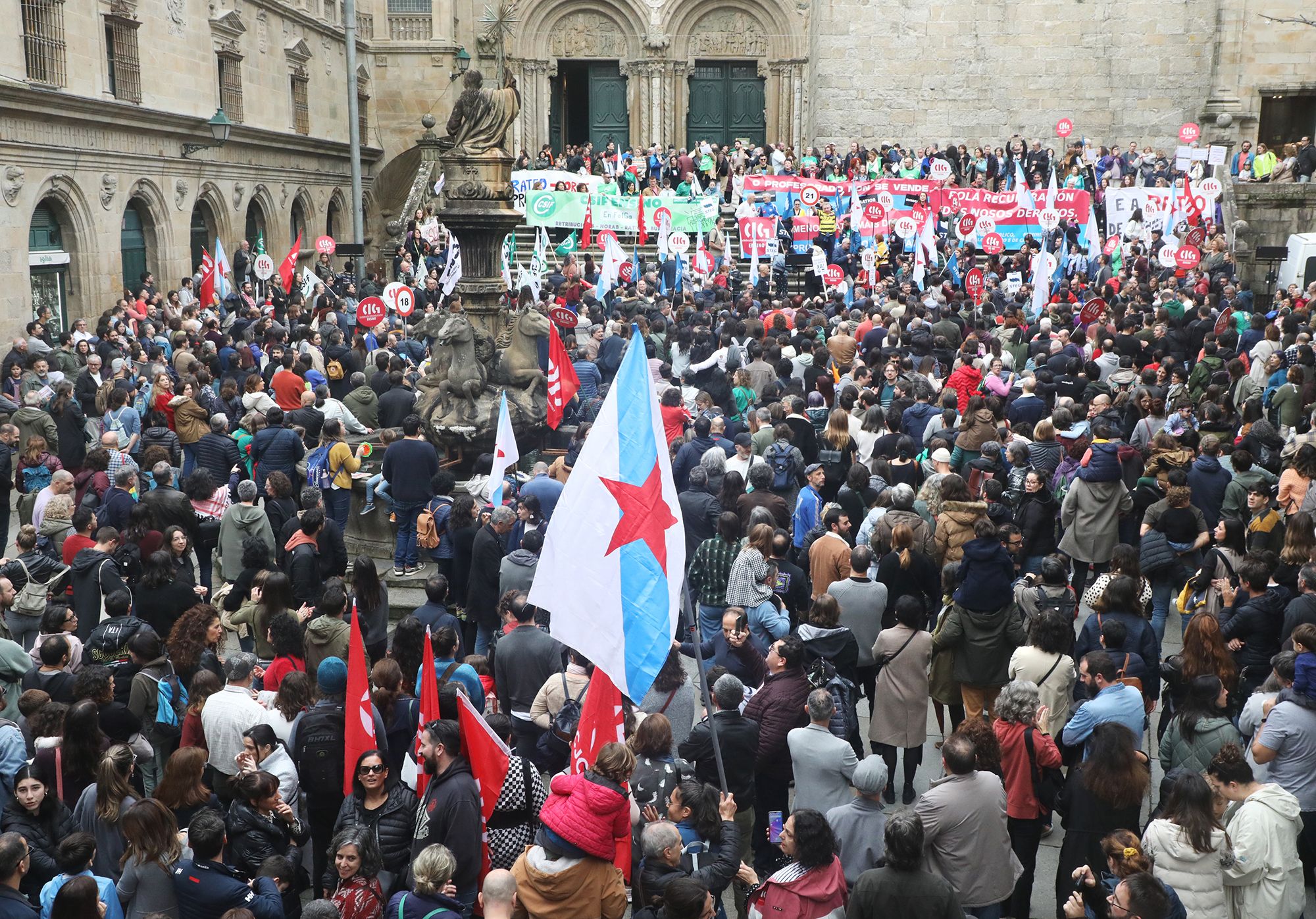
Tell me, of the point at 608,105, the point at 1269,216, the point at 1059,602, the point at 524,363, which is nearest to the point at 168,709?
the point at 1059,602

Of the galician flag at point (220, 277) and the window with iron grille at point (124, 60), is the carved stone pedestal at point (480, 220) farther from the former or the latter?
the window with iron grille at point (124, 60)

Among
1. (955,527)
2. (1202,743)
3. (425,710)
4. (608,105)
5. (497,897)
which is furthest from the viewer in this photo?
(608,105)

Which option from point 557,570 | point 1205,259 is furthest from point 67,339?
point 1205,259

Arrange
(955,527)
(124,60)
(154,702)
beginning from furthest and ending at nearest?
(124,60) → (955,527) → (154,702)

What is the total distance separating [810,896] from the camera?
5246 mm

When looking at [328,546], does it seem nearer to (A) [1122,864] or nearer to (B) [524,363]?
(B) [524,363]

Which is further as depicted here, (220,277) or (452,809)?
(220,277)

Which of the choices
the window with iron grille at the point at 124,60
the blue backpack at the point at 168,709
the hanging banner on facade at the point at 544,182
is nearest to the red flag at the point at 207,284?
the window with iron grille at the point at 124,60

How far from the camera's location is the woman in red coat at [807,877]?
17.2 feet

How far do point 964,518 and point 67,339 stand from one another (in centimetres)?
1565

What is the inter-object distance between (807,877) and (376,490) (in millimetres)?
6862

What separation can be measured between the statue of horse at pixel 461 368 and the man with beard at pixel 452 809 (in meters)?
7.06

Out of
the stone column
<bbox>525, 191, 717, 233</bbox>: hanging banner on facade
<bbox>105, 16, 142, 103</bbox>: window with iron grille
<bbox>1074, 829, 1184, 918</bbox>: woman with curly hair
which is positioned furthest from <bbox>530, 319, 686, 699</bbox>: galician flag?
the stone column

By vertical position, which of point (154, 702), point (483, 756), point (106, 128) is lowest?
point (154, 702)
